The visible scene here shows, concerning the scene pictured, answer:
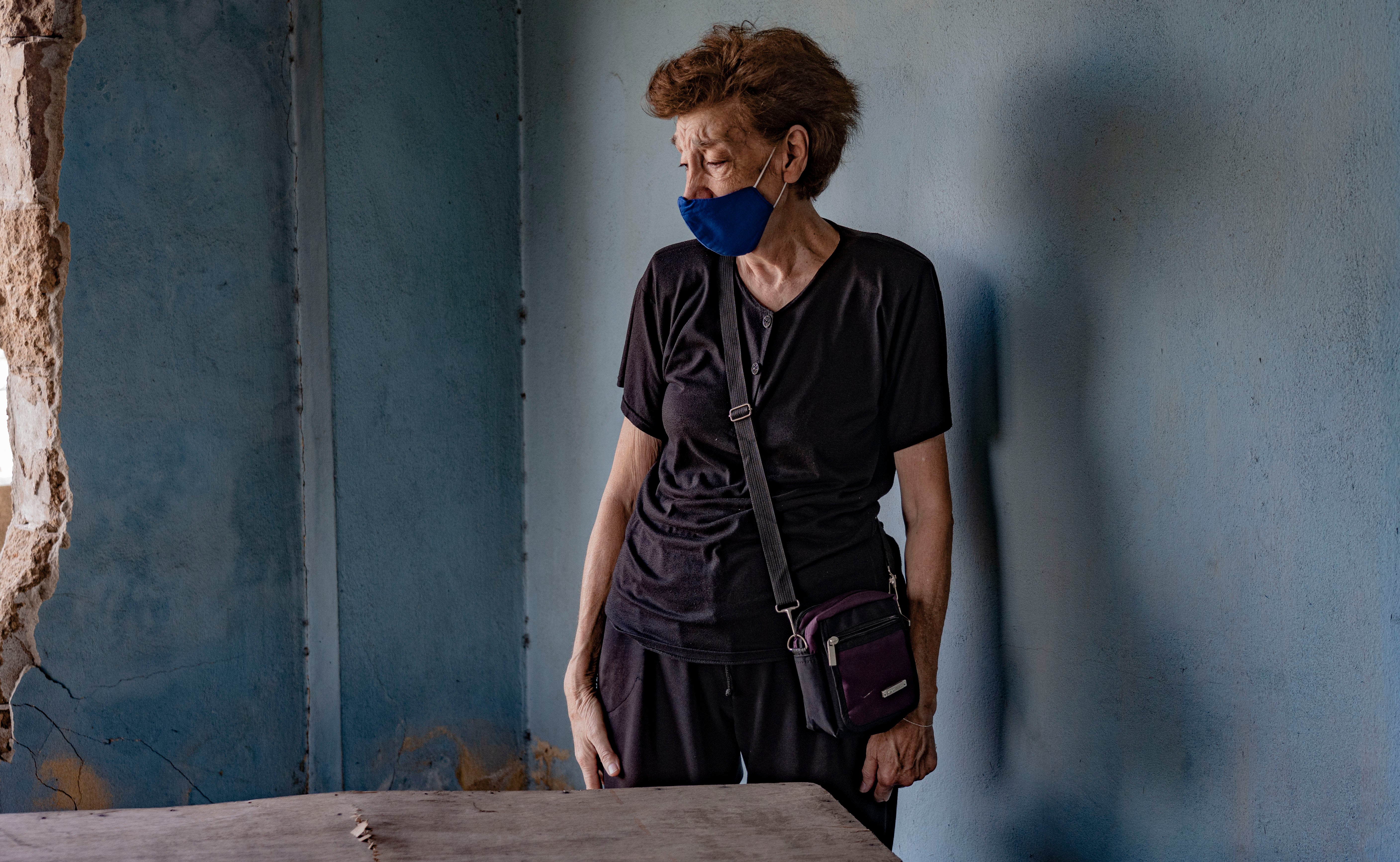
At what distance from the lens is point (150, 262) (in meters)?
2.42

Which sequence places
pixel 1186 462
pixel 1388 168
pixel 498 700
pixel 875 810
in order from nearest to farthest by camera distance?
pixel 1388 168 < pixel 1186 462 < pixel 875 810 < pixel 498 700

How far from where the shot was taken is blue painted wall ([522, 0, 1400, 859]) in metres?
1.19

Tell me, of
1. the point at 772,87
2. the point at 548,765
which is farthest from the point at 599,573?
the point at 548,765

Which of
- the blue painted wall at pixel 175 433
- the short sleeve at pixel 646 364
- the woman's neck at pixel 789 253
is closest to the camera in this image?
the woman's neck at pixel 789 253

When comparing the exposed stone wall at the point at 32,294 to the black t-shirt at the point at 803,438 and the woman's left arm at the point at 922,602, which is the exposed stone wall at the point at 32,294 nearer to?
the black t-shirt at the point at 803,438

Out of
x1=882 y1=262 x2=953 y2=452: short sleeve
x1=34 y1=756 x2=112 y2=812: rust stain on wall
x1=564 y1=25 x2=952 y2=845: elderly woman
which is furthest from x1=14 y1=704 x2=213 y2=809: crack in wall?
x1=882 y1=262 x2=953 y2=452: short sleeve

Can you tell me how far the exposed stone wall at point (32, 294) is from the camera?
2.22 meters

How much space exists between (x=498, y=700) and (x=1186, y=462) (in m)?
2.24

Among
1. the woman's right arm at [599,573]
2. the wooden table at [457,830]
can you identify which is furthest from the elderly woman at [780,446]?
the wooden table at [457,830]

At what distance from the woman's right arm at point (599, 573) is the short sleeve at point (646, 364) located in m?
0.04

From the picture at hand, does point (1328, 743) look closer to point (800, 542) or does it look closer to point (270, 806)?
point (800, 542)

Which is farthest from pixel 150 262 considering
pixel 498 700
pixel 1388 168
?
pixel 1388 168

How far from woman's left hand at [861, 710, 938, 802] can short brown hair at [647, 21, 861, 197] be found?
2.73 feet

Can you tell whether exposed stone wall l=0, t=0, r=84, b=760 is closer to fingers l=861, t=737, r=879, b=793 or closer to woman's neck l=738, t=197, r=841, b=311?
woman's neck l=738, t=197, r=841, b=311
